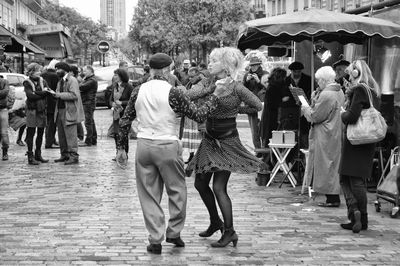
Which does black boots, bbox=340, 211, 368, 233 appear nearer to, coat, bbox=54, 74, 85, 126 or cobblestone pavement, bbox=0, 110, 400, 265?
cobblestone pavement, bbox=0, 110, 400, 265

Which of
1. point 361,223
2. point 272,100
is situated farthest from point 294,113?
point 361,223

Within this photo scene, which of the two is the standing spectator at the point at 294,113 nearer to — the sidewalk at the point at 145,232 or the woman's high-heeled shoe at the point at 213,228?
the sidewalk at the point at 145,232

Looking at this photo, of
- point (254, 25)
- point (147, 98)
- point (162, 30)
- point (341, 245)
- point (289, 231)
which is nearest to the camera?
point (147, 98)

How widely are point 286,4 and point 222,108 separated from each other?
2660 inches

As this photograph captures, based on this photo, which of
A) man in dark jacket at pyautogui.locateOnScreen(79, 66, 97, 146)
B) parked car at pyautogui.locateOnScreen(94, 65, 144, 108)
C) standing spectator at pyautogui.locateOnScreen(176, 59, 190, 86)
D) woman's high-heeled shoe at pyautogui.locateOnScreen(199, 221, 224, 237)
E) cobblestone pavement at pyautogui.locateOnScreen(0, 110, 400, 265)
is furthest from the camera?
parked car at pyautogui.locateOnScreen(94, 65, 144, 108)

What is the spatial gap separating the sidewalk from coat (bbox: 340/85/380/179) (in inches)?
26.5

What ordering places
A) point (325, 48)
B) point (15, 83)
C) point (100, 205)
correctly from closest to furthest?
point (100, 205) < point (325, 48) < point (15, 83)

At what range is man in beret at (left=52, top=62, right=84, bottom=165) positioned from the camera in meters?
14.0

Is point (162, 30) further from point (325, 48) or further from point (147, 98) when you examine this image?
point (147, 98)

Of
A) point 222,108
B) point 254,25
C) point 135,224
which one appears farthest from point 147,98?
point 254,25

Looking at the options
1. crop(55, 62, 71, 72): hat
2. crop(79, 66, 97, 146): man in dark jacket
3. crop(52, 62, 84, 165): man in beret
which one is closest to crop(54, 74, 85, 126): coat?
crop(52, 62, 84, 165): man in beret

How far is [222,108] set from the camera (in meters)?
7.23

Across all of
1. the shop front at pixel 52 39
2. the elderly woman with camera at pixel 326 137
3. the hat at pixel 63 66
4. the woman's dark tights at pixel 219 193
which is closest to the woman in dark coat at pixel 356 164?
the elderly woman with camera at pixel 326 137

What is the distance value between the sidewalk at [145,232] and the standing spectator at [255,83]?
149 cm
